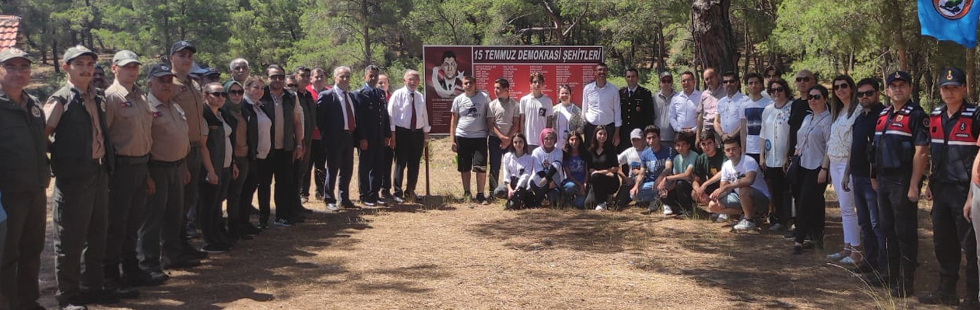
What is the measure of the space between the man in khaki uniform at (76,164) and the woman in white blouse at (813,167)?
5.41 metres

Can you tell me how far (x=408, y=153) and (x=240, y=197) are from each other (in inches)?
118

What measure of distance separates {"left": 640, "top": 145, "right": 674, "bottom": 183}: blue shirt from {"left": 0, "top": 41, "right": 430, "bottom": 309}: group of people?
3.51 metres

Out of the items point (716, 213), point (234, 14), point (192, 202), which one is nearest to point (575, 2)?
point (234, 14)

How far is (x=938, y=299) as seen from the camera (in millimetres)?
5379

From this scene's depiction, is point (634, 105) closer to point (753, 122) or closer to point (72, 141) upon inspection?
point (753, 122)

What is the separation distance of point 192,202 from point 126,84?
1733mm

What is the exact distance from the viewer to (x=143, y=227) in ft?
20.2

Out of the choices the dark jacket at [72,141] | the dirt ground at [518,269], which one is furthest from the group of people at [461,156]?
the dirt ground at [518,269]

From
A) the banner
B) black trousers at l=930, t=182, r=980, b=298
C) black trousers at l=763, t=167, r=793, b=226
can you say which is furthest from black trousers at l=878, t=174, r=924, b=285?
the banner

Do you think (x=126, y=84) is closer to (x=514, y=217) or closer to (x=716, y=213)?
(x=514, y=217)

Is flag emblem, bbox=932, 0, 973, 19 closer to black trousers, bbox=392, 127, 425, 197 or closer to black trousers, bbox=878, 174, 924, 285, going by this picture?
black trousers, bbox=878, 174, 924, 285

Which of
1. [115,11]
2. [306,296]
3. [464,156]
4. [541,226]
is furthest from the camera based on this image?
[115,11]

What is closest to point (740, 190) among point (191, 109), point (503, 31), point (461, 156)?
point (461, 156)

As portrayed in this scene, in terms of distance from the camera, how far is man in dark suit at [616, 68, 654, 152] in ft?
33.4
